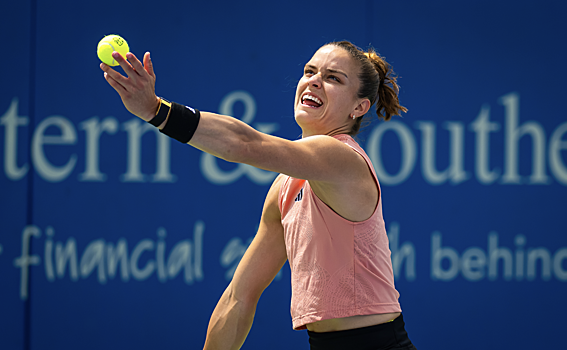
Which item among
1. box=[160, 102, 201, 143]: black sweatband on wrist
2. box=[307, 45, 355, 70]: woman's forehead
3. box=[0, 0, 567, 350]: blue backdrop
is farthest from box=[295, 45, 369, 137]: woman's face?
box=[0, 0, 567, 350]: blue backdrop

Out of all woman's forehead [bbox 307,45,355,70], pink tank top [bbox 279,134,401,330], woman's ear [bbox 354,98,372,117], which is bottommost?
pink tank top [bbox 279,134,401,330]

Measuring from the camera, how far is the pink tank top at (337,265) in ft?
4.93

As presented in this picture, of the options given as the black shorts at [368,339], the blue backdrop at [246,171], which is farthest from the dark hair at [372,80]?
the blue backdrop at [246,171]

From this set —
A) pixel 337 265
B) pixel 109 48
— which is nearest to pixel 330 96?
pixel 337 265

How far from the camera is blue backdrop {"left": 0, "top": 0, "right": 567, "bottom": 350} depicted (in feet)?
9.97

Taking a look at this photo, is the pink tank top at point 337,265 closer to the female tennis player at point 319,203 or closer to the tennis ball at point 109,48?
the female tennis player at point 319,203

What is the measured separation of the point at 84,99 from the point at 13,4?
2.26ft

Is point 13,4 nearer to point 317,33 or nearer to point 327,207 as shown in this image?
point 317,33

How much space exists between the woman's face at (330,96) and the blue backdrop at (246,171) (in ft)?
4.61

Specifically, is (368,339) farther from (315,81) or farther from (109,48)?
(109,48)

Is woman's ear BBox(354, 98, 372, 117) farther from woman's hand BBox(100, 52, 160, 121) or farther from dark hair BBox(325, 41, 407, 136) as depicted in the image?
woman's hand BBox(100, 52, 160, 121)

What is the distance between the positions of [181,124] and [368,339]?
837 mm

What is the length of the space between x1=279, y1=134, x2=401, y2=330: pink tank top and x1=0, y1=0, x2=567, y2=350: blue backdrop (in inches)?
63.0

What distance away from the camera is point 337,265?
151 centimetres
